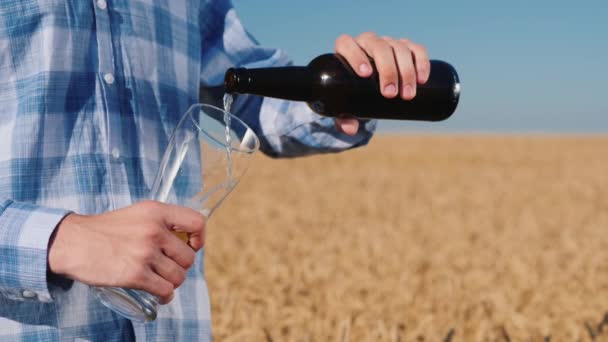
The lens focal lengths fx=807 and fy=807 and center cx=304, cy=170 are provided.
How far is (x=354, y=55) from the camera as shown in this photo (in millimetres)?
1606

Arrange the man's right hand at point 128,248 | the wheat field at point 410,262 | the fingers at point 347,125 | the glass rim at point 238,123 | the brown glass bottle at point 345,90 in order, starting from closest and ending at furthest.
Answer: the man's right hand at point 128,248 < the glass rim at point 238,123 < the brown glass bottle at point 345,90 < the fingers at point 347,125 < the wheat field at point 410,262

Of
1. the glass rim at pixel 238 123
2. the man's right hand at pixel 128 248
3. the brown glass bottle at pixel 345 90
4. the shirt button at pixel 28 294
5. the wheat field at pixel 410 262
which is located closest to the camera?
the man's right hand at pixel 128 248

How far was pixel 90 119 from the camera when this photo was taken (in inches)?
61.3

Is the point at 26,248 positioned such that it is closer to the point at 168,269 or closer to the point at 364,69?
the point at 168,269

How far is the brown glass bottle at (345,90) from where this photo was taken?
5.63 feet

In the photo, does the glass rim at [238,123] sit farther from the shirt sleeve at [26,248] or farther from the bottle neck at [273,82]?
the shirt sleeve at [26,248]

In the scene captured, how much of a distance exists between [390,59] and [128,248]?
2.17 feet

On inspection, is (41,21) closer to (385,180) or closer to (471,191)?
(471,191)

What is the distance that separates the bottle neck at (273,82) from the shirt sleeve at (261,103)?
12 cm

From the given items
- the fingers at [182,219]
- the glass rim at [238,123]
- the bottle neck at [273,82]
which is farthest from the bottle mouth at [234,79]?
the fingers at [182,219]

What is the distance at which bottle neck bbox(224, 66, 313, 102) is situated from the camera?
166 cm

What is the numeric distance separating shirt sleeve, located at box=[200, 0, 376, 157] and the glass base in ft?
2.30

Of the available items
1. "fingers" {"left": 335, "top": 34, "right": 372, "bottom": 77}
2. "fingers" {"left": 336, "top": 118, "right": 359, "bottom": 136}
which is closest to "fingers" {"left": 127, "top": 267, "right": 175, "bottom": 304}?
"fingers" {"left": 335, "top": 34, "right": 372, "bottom": 77}

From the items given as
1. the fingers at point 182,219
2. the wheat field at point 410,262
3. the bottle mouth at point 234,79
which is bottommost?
the wheat field at point 410,262
